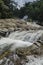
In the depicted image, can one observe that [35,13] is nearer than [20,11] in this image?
Yes

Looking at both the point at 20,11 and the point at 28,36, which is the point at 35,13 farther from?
the point at 28,36

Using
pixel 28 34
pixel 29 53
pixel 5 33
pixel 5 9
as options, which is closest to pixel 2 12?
pixel 5 9

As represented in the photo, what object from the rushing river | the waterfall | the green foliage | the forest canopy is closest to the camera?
the rushing river

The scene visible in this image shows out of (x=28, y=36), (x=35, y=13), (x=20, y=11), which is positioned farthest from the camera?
(x=20, y=11)

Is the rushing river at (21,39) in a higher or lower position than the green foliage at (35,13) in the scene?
higher

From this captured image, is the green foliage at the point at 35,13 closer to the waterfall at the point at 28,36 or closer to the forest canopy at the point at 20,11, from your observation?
the forest canopy at the point at 20,11

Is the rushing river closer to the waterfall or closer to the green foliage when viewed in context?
the waterfall

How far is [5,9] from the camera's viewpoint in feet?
113

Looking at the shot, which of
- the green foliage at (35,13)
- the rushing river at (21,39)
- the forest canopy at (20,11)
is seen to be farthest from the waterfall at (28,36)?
the green foliage at (35,13)

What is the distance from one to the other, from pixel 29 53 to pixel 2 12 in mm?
23854

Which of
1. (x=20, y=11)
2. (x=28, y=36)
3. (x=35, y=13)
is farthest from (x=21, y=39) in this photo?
(x=20, y=11)

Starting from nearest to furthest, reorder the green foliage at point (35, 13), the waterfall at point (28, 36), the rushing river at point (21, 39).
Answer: the rushing river at point (21, 39) → the waterfall at point (28, 36) → the green foliage at point (35, 13)

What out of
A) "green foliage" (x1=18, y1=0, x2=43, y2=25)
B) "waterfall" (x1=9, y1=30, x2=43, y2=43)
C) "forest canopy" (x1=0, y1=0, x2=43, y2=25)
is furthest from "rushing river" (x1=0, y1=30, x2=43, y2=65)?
"green foliage" (x1=18, y1=0, x2=43, y2=25)

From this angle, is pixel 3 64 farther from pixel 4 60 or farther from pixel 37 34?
pixel 37 34
